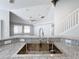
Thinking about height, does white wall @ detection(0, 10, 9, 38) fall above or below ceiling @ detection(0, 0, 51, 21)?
below

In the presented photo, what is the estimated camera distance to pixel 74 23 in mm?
5230

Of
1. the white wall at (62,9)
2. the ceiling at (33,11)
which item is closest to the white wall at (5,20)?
the ceiling at (33,11)

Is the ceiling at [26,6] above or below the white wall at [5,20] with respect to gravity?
above

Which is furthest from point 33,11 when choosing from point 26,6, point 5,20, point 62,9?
point 62,9

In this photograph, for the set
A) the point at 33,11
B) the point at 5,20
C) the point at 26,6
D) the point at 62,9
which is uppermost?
the point at 26,6

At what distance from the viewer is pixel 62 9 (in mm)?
5875

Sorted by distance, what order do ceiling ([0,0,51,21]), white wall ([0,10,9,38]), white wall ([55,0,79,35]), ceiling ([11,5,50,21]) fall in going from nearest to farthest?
white wall ([55,0,79,35])
ceiling ([0,0,51,21])
ceiling ([11,5,50,21])
white wall ([0,10,9,38])

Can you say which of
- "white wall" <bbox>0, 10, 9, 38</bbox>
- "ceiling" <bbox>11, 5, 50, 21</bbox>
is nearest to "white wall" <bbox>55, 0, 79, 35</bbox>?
"ceiling" <bbox>11, 5, 50, 21</bbox>

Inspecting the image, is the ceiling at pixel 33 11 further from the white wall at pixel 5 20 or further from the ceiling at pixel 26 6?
the white wall at pixel 5 20

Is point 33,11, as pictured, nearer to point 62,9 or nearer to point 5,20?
point 5,20

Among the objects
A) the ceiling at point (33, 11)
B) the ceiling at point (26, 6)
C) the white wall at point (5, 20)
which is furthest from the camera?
the white wall at point (5, 20)

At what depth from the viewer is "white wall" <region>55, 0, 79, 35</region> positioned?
5.79 metres

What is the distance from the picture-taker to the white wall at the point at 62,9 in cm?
579

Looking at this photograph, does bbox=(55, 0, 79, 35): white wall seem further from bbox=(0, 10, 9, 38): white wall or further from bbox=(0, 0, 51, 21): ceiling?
bbox=(0, 10, 9, 38): white wall
